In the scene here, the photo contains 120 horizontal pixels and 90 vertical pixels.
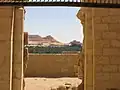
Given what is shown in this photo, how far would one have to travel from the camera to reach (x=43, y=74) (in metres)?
22.6

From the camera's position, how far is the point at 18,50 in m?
7.29

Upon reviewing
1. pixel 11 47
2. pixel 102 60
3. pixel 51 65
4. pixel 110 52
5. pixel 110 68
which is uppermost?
pixel 11 47

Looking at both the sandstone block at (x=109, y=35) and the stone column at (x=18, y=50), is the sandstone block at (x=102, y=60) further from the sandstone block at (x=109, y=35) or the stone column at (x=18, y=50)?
the stone column at (x=18, y=50)

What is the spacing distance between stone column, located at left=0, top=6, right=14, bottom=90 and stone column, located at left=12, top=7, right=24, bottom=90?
0.63 feet

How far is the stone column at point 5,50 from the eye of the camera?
276 inches

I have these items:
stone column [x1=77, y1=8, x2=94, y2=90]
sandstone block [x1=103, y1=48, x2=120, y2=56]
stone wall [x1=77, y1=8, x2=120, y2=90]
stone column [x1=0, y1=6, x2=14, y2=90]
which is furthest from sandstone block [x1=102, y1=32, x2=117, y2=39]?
stone column [x1=0, y1=6, x2=14, y2=90]

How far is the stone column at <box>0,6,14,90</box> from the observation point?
7.01m

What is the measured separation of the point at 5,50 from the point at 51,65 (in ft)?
51.2

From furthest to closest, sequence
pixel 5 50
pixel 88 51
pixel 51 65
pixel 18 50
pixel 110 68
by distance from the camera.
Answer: pixel 51 65, pixel 88 51, pixel 18 50, pixel 110 68, pixel 5 50

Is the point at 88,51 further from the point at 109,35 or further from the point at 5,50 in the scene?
the point at 5,50

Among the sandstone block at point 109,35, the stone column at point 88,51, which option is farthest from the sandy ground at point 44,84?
the sandstone block at point 109,35

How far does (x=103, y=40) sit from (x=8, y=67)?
2.27 meters

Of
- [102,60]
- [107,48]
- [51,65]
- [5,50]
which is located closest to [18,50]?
[5,50]

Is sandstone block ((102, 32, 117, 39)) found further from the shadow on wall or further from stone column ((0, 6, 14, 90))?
the shadow on wall
